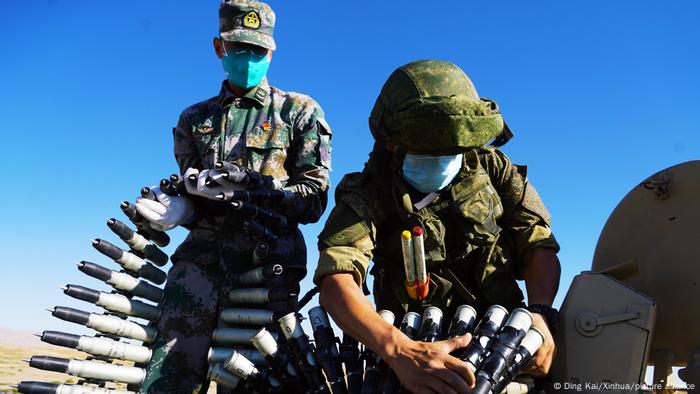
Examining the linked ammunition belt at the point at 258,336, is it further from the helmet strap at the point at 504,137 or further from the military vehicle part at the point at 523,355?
the helmet strap at the point at 504,137

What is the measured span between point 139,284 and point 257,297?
1.16 m

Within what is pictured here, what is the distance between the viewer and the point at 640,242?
480 centimetres

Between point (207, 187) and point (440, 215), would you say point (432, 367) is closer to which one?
point (440, 215)

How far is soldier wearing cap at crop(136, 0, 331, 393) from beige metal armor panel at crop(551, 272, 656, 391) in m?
2.08

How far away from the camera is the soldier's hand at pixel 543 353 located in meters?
3.88

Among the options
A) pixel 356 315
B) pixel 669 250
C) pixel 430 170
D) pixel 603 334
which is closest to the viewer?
pixel 356 315

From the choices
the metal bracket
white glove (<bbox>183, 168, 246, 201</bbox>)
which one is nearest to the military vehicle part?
the metal bracket

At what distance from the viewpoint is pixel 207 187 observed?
524cm

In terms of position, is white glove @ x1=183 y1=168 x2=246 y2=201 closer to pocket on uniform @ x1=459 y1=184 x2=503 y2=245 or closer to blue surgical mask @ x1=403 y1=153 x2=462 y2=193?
blue surgical mask @ x1=403 y1=153 x2=462 y2=193

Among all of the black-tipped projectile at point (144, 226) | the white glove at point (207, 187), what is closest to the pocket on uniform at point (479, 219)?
the white glove at point (207, 187)

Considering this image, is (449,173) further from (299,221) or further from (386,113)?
(299,221)

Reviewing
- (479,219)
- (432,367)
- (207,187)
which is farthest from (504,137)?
(207,187)

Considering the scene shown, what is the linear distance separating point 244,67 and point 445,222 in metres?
2.24

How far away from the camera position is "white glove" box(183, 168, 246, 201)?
5223 millimetres
